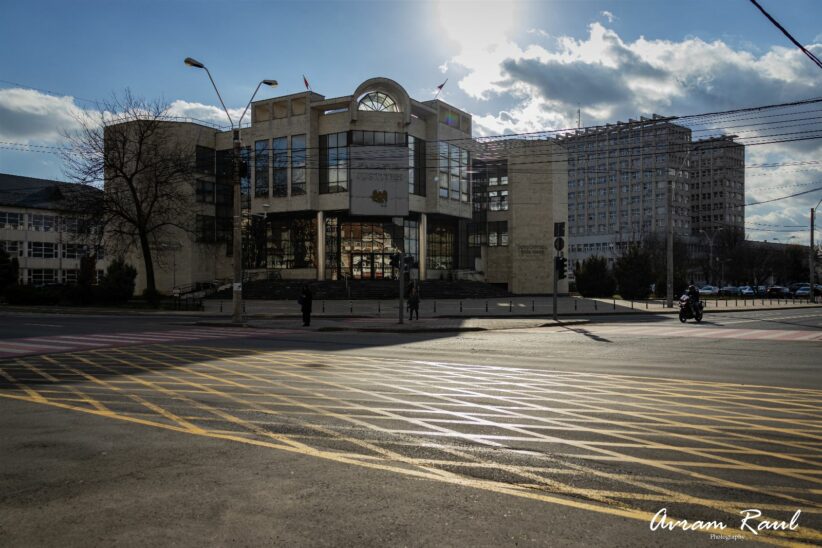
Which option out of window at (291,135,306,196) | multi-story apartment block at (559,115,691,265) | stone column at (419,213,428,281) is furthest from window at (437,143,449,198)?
multi-story apartment block at (559,115,691,265)

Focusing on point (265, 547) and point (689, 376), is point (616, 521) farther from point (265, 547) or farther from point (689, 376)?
point (689, 376)

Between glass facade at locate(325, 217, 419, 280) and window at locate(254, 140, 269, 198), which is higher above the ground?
window at locate(254, 140, 269, 198)

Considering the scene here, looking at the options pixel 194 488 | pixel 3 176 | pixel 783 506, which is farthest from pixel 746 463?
pixel 3 176

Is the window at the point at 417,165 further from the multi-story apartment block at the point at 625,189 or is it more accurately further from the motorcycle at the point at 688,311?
the multi-story apartment block at the point at 625,189

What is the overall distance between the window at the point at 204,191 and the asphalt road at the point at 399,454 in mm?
55321

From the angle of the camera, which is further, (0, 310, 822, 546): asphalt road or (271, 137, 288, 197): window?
(271, 137, 288, 197): window

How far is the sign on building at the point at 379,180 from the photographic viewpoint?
55.2 metres

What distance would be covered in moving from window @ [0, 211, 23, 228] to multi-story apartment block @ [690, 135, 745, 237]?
484 ft

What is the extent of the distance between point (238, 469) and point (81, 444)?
1.99m

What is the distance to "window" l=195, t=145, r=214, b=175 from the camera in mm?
63106

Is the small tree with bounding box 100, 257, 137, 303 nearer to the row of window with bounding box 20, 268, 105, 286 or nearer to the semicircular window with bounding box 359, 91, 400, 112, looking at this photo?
the semicircular window with bounding box 359, 91, 400, 112

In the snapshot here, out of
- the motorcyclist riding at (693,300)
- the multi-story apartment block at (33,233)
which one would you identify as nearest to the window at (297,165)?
the multi-story apartment block at (33,233)

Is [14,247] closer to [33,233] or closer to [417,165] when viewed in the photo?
[33,233]

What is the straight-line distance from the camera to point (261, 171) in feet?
202
